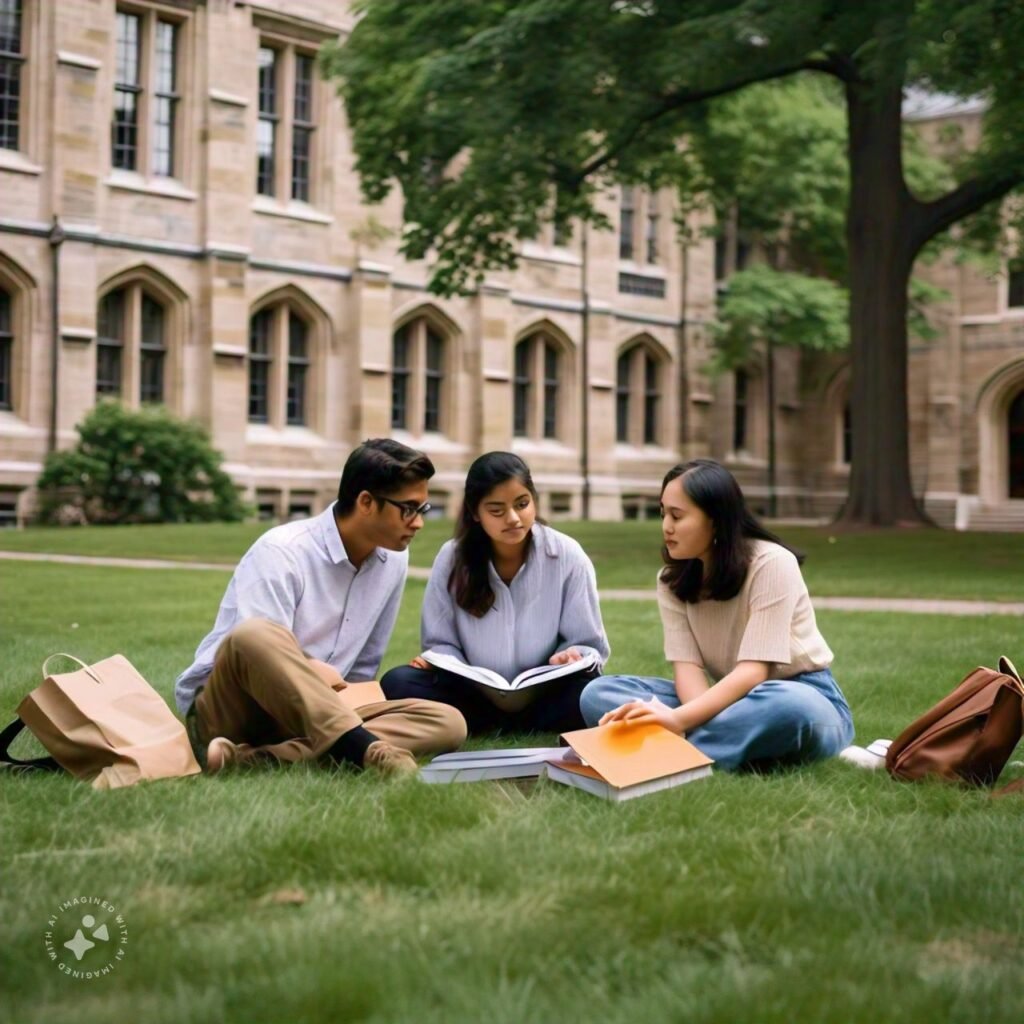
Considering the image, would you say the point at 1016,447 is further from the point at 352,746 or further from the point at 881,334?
the point at 352,746

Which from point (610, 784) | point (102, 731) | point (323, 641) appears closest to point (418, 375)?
point (323, 641)

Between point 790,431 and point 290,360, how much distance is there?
47.2ft

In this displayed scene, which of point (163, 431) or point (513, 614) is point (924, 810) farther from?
point (163, 431)

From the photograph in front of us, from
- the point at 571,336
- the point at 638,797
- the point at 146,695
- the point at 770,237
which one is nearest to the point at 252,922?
the point at 638,797

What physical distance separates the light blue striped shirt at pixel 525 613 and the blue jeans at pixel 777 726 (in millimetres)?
502

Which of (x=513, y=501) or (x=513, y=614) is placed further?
(x=513, y=614)

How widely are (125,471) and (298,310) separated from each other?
5.93m

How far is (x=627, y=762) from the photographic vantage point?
13.4 ft

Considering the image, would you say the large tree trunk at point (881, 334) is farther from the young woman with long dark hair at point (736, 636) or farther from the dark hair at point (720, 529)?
the dark hair at point (720, 529)

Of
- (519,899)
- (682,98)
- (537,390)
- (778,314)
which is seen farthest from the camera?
(537,390)

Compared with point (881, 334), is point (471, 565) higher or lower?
lower

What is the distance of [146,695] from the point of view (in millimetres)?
4457

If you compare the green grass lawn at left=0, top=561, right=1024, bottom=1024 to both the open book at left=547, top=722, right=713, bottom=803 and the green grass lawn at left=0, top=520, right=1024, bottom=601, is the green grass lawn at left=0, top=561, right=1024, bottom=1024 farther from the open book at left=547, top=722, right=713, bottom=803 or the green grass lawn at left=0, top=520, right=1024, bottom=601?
the green grass lawn at left=0, top=520, right=1024, bottom=601

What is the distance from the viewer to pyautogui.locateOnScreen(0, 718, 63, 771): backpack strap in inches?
173
